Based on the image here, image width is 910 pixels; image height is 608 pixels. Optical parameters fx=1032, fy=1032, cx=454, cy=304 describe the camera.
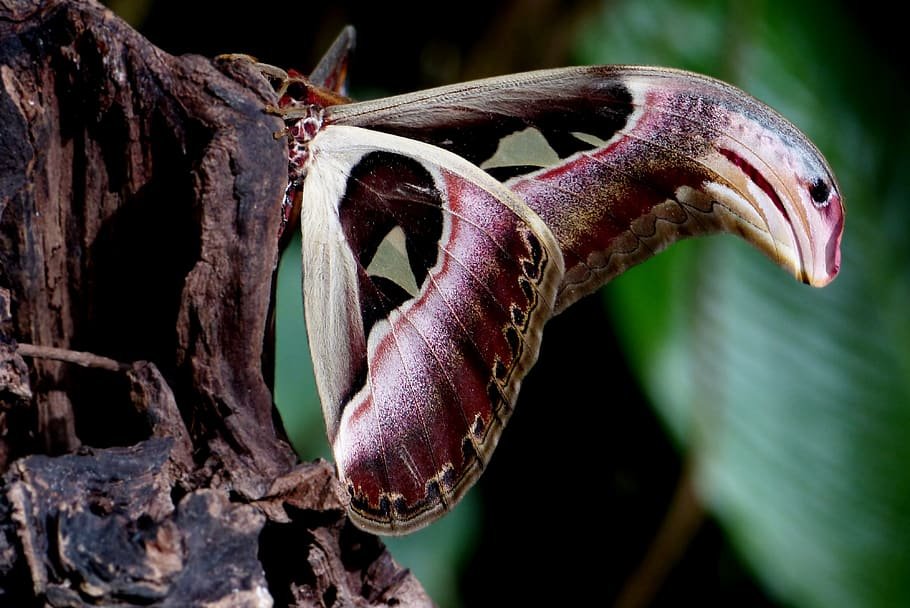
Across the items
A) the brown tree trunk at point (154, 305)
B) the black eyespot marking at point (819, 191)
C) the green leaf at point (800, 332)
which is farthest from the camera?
the green leaf at point (800, 332)

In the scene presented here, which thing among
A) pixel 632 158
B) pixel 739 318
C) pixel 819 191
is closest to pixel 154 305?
pixel 632 158

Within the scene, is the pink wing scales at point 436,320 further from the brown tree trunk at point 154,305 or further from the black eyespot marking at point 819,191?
the black eyespot marking at point 819,191

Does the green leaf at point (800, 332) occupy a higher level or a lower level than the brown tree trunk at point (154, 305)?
lower

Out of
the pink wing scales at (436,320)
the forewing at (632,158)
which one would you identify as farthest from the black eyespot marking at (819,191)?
the pink wing scales at (436,320)

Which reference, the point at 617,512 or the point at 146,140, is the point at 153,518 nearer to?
the point at 146,140

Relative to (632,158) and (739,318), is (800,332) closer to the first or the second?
(739,318)

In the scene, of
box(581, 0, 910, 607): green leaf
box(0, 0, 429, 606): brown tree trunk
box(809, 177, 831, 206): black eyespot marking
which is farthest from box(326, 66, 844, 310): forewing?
box(581, 0, 910, 607): green leaf

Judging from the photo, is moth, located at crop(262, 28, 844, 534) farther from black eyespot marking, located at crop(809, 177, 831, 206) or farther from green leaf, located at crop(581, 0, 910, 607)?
green leaf, located at crop(581, 0, 910, 607)
